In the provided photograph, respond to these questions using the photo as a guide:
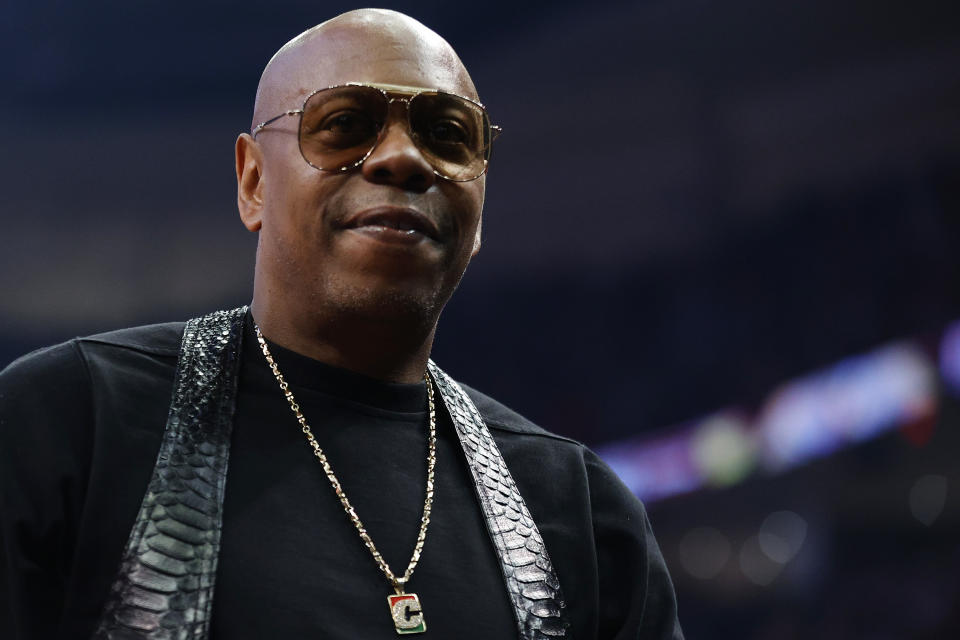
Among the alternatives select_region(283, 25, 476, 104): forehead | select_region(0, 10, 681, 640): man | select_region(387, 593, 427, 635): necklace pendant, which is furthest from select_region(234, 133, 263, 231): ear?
select_region(387, 593, 427, 635): necklace pendant

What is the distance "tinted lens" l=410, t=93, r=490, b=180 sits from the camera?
1.42 metres

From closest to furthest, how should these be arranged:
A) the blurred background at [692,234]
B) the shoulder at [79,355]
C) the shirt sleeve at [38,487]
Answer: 1. the shirt sleeve at [38,487]
2. the shoulder at [79,355]
3. the blurred background at [692,234]

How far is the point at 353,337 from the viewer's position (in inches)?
56.1

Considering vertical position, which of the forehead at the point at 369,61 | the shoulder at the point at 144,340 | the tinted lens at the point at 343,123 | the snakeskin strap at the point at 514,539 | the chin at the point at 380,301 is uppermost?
the forehead at the point at 369,61

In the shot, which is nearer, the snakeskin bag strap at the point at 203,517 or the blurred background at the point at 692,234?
the snakeskin bag strap at the point at 203,517

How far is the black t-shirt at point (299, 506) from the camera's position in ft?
3.68

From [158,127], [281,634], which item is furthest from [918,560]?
[281,634]

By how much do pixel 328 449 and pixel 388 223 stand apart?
31 centimetres

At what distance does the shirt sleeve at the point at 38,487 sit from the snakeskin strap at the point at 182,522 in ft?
0.24

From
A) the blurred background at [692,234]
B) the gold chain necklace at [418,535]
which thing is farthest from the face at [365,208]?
the blurred background at [692,234]

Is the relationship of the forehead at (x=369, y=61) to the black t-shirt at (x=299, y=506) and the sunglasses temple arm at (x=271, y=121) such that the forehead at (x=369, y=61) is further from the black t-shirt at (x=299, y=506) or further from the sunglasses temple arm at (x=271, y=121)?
the black t-shirt at (x=299, y=506)

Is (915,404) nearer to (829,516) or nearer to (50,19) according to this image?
(829,516)

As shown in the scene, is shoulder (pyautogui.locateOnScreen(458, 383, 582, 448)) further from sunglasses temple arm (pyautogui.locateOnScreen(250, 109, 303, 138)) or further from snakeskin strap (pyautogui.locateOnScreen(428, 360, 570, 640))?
sunglasses temple arm (pyautogui.locateOnScreen(250, 109, 303, 138))

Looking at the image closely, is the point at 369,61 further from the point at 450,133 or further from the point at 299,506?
the point at 299,506
